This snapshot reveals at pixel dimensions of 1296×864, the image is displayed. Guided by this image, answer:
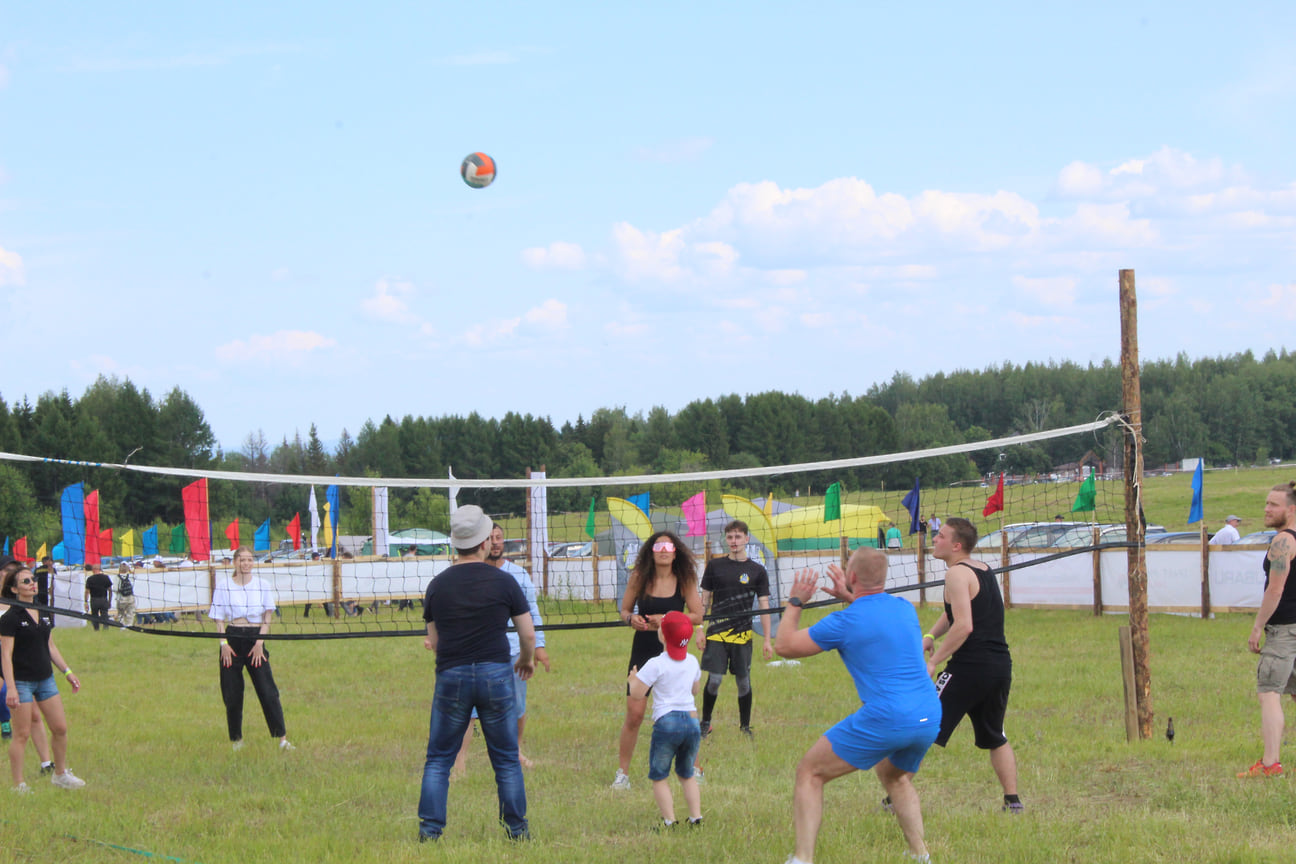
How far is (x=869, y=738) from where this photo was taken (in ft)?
15.5

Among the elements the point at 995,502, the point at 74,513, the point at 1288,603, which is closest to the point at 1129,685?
the point at 1288,603

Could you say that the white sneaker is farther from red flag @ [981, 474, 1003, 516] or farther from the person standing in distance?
red flag @ [981, 474, 1003, 516]

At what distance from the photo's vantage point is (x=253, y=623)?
8805 mm

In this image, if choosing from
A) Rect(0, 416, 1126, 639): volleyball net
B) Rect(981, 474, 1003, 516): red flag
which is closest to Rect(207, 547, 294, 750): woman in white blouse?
Rect(0, 416, 1126, 639): volleyball net

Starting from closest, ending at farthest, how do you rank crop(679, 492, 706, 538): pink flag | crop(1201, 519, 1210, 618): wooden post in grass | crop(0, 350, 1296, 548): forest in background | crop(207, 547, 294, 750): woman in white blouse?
1. crop(207, 547, 294, 750): woman in white blouse
2. crop(1201, 519, 1210, 618): wooden post in grass
3. crop(679, 492, 706, 538): pink flag
4. crop(0, 350, 1296, 548): forest in background

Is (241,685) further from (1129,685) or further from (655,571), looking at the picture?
(1129,685)

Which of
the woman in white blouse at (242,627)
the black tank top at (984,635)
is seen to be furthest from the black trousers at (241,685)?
the black tank top at (984,635)

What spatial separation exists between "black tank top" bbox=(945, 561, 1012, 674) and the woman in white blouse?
214 inches

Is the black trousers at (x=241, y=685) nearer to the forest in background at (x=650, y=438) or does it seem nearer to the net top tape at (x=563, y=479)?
the net top tape at (x=563, y=479)

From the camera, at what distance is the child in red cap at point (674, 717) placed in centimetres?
576

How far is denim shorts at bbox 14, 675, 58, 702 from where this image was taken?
Result: 731 centimetres

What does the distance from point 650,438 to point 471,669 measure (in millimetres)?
90669

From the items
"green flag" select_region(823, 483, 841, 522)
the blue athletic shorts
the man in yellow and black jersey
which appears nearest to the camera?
the blue athletic shorts

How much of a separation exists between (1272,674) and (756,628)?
10797 mm
